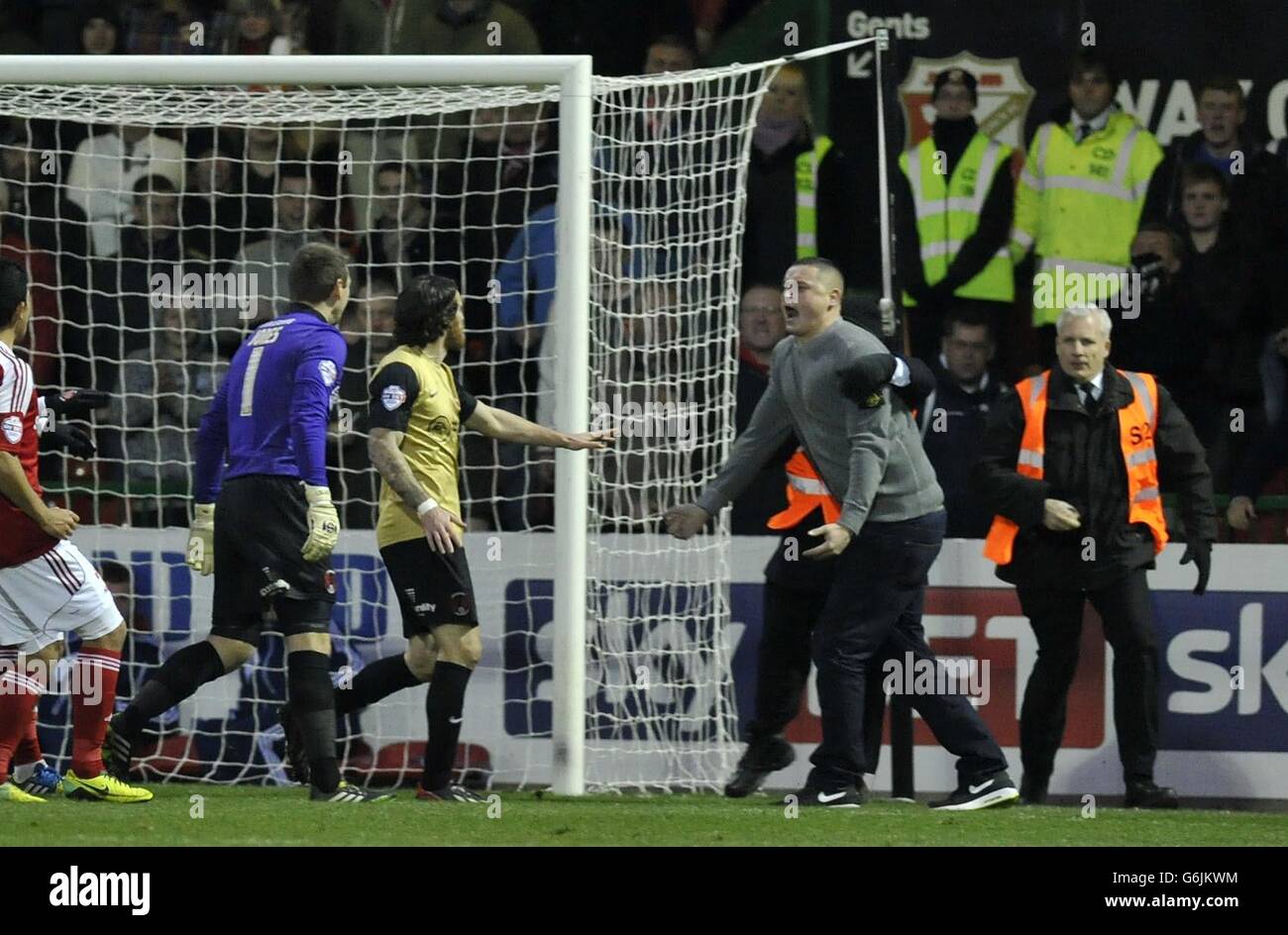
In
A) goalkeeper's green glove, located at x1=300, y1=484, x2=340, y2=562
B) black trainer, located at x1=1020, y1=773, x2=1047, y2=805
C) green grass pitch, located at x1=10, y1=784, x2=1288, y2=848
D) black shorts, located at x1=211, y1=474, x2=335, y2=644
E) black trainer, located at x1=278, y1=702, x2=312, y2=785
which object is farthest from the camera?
black trainer, located at x1=1020, y1=773, x2=1047, y2=805

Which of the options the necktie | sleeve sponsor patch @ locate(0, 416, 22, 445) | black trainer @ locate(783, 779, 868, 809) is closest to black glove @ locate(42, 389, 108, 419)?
sleeve sponsor patch @ locate(0, 416, 22, 445)

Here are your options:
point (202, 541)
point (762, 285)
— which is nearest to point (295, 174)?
point (762, 285)

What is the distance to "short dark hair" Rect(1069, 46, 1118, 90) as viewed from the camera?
836cm

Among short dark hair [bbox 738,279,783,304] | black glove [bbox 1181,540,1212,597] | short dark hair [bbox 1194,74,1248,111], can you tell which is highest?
short dark hair [bbox 1194,74,1248,111]

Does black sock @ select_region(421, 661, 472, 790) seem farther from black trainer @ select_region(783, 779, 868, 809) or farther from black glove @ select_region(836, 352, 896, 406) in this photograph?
black glove @ select_region(836, 352, 896, 406)

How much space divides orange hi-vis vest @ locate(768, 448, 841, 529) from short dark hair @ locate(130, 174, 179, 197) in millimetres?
2849

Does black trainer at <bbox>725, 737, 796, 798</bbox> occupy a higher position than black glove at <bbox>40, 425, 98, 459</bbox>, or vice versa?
black glove at <bbox>40, 425, 98, 459</bbox>

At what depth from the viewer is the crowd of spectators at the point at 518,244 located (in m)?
8.25

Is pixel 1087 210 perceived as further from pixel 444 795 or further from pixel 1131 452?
pixel 444 795

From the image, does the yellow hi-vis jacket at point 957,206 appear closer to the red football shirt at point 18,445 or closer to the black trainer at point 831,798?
the black trainer at point 831,798

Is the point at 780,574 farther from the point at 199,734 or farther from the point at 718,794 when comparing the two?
the point at 199,734

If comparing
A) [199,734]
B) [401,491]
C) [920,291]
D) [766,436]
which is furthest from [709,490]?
[199,734]

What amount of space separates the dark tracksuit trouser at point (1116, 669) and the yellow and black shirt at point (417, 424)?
6.79ft

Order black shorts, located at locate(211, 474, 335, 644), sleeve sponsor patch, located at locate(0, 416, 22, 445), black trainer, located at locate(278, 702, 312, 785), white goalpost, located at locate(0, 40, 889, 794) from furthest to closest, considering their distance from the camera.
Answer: white goalpost, located at locate(0, 40, 889, 794), black trainer, located at locate(278, 702, 312, 785), sleeve sponsor patch, located at locate(0, 416, 22, 445), black shorts, located at locate(211, 474, 335, 644)
